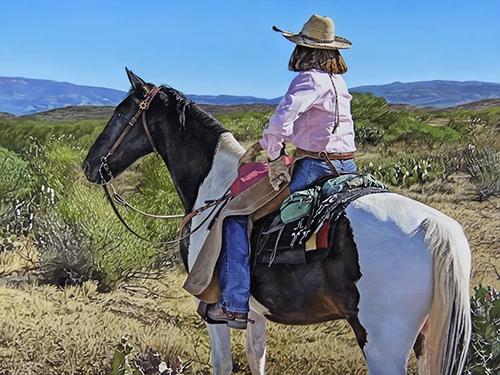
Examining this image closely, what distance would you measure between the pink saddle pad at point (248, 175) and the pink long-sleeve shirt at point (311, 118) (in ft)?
1.00

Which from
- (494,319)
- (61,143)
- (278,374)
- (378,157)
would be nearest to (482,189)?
(378,157)

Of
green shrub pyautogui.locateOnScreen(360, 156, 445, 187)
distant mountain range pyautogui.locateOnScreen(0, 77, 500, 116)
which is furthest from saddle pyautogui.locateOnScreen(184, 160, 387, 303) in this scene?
distant mountain range pyautogui.locateOnScreen(0, 77, 500, 116)

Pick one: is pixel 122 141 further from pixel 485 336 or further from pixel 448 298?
→ pixel 485 336

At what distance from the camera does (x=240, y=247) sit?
11.5 ft

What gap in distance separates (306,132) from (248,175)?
1.71 feet

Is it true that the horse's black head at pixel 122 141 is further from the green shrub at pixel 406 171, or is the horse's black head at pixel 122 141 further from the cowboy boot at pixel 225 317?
the green shrub at pixel 406 171

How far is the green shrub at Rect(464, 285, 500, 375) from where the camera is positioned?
4.62 m

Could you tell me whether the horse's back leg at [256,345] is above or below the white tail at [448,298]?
below

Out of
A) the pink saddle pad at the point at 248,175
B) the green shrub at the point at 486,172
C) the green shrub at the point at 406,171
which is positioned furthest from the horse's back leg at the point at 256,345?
the green shrub at the point at 486,172

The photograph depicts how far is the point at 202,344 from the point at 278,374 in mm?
887

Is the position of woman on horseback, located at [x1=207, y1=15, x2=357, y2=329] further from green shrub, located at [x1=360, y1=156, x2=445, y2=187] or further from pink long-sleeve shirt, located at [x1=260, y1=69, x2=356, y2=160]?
green shrub, located at [x1=360, y1=156, x2=445, y2=187]

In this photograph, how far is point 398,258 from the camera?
296 centimetres

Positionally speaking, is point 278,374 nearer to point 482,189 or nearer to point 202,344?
point 202,344

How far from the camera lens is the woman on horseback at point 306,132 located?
10.7ft
